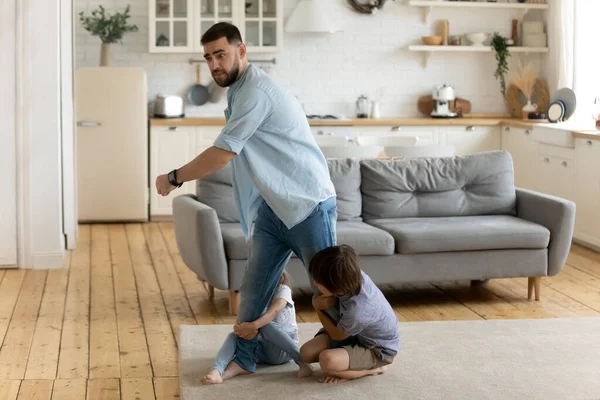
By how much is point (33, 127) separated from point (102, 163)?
2034mm

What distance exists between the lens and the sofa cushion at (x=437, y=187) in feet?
19.3

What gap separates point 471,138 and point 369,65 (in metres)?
1.24

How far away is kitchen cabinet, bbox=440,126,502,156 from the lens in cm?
895

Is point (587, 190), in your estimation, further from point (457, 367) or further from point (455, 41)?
point (457, 367)

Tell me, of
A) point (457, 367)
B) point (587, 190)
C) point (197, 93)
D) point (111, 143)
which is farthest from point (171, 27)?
point (457, 367)

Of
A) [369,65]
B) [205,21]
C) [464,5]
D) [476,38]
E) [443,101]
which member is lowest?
[443,101]

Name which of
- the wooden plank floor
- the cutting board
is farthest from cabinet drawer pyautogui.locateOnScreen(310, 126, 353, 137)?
the wooden plank floor

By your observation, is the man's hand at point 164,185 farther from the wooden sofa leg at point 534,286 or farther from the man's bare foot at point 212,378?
the wooden sofa leg at point 534,286

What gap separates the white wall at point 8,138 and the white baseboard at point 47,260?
0.14 meters

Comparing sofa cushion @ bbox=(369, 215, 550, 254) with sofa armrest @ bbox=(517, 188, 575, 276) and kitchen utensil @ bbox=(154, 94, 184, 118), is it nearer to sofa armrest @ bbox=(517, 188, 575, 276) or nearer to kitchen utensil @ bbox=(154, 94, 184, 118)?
sofa armrest @ bbox=(517, 188, 575, 276)

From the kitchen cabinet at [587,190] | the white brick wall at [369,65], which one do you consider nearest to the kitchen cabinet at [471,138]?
the white brick wall at [369,65]

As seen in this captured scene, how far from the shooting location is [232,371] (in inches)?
158

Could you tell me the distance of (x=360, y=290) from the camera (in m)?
3.75

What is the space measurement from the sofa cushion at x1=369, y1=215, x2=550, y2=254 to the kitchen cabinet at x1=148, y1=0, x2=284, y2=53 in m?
3.73
